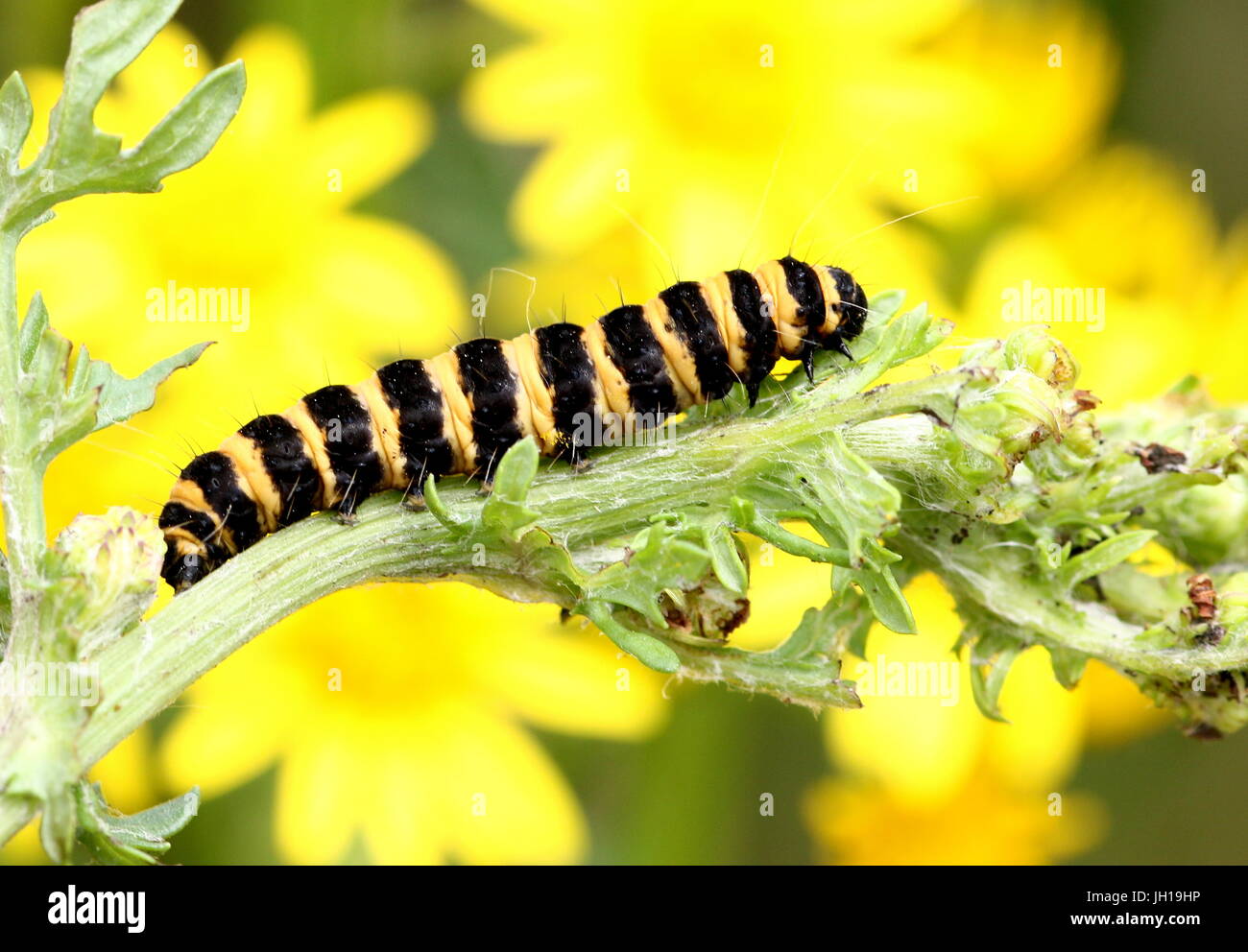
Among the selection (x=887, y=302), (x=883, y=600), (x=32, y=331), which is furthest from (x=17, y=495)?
(x=887, y=302)

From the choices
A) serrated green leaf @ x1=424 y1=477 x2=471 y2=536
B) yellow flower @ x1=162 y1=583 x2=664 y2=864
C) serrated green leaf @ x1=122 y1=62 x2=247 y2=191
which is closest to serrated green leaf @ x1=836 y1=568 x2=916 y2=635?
serrated green leaf @ x1=424 y1=477 x2=471 y2=536

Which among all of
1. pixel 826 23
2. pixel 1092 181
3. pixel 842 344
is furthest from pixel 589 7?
pixel 842 344

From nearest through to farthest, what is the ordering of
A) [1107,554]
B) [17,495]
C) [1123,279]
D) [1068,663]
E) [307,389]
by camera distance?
Answer: [17,495] → [1107,554] → [1068,663] → [307,389] → [1123,279]

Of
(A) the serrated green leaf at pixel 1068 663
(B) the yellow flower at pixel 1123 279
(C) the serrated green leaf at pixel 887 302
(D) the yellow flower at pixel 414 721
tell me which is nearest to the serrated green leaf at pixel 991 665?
(A) the serrated green leaf at pixel 1068 663

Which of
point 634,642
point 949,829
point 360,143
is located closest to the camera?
point 634,642

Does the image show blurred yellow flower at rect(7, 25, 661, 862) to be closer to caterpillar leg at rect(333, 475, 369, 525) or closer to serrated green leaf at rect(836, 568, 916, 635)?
caterpillar leg at rect(333, 475, 369, 525)

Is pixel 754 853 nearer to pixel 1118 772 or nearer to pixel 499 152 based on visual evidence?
pixel 1118 772

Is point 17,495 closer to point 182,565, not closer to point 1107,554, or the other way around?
point 182,565
